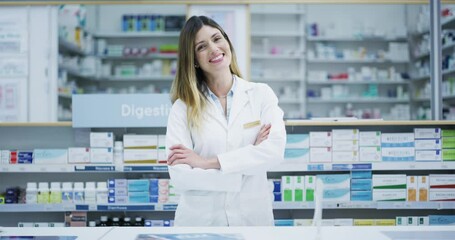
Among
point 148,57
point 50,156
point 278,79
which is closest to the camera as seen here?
point 50,156

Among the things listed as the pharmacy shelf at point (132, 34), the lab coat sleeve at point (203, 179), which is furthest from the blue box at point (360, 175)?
the pharmacy shelf at point (132, 34)

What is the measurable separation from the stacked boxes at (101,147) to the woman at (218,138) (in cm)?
194

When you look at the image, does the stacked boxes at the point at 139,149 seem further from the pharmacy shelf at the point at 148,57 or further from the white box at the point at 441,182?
the pharmacy shelf at the point at 148,57

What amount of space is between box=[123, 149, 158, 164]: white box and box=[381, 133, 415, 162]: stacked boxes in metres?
2.02

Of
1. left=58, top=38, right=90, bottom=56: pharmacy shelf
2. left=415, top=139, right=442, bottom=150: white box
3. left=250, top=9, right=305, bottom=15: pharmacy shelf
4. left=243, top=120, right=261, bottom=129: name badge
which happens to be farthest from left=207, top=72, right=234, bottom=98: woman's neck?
left=250, top=9, right=305, bottom=15: pharmacy shelf

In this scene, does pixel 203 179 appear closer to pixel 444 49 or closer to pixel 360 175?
pixel 360 175

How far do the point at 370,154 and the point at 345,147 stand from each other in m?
0.23

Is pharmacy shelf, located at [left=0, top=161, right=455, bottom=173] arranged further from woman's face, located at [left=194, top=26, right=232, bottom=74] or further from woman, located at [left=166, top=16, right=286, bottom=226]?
woman's face, located at [left=194, top=26, right=232, bottom=74]

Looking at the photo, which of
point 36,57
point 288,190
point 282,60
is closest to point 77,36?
point 36,57

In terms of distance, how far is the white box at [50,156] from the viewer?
450 centimetres

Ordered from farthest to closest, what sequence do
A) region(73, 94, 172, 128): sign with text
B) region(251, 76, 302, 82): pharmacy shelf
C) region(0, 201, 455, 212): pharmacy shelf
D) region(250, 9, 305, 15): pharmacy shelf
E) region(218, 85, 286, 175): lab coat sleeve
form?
1. region(250, 9, 305, 15): pharmacy shelf
2. region(251, 76, 302, 82): pharmacy shelf
3. region(73, 94, 172, 128): sign with text
4. region(0, 201, 455, 212): pharmacy shelf
5. region(218, 85, 286, 175): lab coat sleeve

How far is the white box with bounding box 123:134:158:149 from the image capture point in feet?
14.9

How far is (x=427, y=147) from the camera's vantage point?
14.8 ft

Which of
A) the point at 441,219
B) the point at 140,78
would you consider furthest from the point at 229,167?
the point at 140,78
